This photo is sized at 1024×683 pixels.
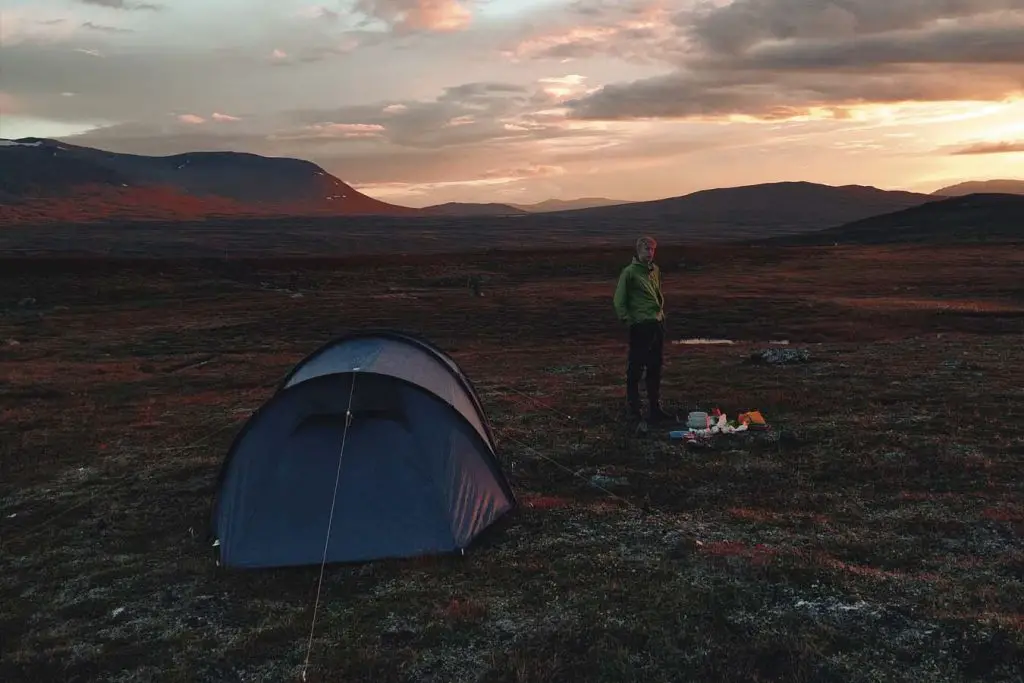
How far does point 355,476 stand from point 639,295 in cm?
699

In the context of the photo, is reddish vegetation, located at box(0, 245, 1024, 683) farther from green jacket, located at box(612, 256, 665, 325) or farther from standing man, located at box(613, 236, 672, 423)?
green jacket, located at box(612, 256, 665, 325)

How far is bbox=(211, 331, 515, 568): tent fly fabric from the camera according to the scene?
927 centimetres

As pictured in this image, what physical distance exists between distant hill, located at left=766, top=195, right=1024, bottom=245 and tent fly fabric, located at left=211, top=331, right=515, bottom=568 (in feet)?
366

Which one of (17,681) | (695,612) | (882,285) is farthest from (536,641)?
(882,285)

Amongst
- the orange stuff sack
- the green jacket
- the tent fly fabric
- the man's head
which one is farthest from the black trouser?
the tent fly fabric

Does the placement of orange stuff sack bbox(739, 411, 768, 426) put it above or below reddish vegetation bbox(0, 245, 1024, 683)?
above

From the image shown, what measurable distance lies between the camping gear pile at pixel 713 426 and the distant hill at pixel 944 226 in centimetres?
10408

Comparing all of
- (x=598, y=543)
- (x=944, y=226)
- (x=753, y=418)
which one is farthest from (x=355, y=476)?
(x=944, y=226)

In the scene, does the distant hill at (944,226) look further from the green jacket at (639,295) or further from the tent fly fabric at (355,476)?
the tent fly fabric at (355,476)

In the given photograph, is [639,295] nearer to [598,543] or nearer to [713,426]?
[713,426]

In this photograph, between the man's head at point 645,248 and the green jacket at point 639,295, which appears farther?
the green jacket at point 639,295

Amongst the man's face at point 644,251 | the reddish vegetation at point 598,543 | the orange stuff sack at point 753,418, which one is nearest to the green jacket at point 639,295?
the man's face at point 644,251

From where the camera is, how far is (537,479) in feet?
40.7

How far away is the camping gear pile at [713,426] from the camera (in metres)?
13.9
